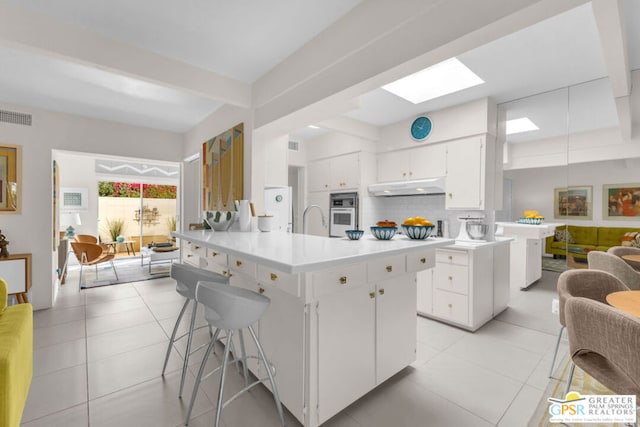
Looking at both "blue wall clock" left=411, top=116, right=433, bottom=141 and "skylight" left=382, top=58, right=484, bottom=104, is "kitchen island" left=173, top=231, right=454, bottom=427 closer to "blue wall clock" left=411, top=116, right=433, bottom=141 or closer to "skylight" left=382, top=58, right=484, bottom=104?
"skylight" left=382, top=58, right=484, bottom=104

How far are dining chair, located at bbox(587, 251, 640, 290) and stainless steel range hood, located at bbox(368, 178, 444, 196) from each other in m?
1.59

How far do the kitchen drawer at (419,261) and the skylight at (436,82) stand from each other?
63.2 inches

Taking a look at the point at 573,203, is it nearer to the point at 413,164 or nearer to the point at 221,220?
the point at 413,164

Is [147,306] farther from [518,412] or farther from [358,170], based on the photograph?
[518,412]

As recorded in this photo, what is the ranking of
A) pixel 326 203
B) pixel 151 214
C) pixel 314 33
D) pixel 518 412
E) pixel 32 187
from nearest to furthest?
pixel 518 412 → pixel 314 33 → pixel 32 187 → pixel 326 203 → pixel 151 214

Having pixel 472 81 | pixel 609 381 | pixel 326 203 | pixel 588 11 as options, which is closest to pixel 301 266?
pixel 609 381

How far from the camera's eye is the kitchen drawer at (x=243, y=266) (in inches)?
64.9

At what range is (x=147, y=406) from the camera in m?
1.77

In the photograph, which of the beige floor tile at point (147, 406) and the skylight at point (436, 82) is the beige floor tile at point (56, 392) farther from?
the skylight at point (436, 82)

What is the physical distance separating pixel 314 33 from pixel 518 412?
2.93 meters

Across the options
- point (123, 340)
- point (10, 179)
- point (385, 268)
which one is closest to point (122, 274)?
point (10, 179)

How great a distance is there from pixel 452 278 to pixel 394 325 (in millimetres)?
1363

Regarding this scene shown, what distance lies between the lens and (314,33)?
7.21 feet

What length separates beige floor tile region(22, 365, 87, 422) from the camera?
174cm
